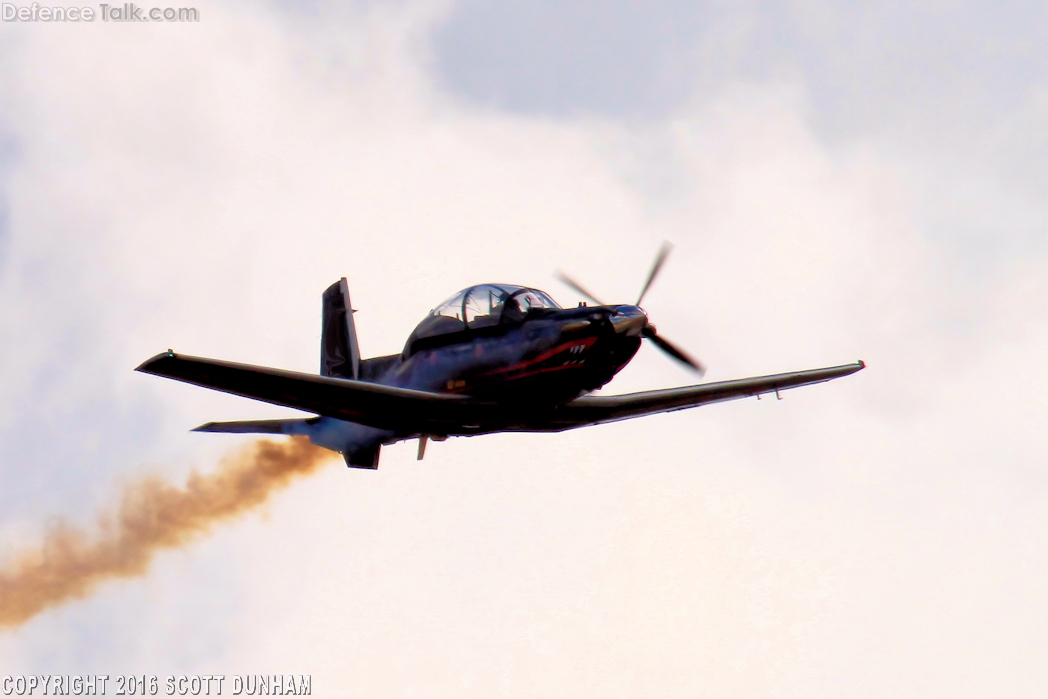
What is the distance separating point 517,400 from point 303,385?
173 inches

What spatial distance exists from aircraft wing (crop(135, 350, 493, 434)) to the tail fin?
5.59 metres

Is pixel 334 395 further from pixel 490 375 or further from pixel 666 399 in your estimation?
pixel 666 399

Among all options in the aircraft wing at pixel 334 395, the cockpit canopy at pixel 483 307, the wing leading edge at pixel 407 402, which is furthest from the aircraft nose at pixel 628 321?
the aircraft wing at pixel 334 395

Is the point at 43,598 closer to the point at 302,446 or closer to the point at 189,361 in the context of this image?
the point at 302,446

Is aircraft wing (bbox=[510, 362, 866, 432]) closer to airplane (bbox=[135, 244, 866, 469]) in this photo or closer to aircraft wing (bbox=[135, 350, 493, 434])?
airplane (bbox=[135, 244, 866, 469])

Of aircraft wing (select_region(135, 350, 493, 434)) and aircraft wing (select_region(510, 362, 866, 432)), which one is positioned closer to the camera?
aircraft wing (select_region(135, 350, 493, 434))

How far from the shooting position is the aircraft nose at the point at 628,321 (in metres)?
19.9

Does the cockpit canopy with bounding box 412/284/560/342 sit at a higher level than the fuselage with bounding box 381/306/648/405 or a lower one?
higher

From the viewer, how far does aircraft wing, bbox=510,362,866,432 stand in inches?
878

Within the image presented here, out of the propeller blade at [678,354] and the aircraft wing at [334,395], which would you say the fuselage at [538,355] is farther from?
the propeller blade at [678,354]

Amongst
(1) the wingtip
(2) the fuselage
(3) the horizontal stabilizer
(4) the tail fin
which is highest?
(4) the tail fin

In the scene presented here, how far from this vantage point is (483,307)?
21.3 m

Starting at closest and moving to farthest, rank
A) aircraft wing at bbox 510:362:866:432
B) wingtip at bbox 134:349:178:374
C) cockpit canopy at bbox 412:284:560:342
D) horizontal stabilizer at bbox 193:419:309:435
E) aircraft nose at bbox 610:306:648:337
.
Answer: wingtip at bbox 134:349:178:374
aircraft nose at bbox 610:306:648:337
cockpit canopy at bbox 412:284:560:342
aircraft wing at bbox 510:362:866:432
horizontal stabilizer at bbox 193:419:309:435

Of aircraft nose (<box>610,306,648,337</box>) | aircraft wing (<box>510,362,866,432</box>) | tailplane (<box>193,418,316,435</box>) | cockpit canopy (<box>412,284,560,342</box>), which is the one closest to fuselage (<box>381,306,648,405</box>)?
aircraft nose (<box>610,306,648,337</box>)
